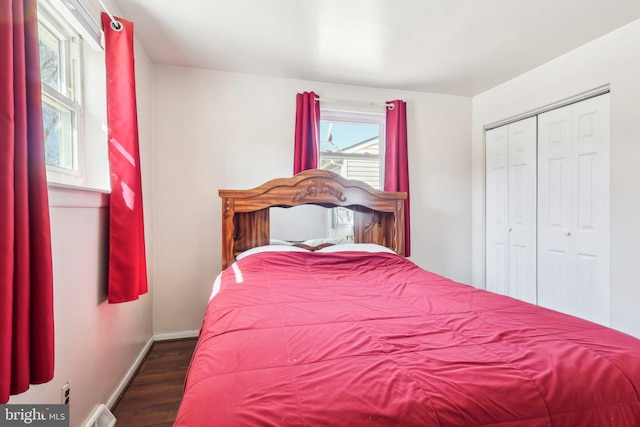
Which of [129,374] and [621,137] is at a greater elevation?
[621,137]

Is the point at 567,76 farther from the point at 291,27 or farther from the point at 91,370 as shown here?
the point at 91,370

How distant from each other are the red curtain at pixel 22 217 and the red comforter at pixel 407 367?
17.4 inches

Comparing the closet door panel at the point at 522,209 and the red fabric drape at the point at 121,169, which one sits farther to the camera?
the closet door panel at the point at 522,209

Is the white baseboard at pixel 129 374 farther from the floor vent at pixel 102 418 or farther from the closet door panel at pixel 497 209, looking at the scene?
the closet door panel at pixel 497 209

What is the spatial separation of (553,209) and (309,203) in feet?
6.82

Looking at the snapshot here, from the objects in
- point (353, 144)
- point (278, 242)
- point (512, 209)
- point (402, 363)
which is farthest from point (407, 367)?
point (512, 209)

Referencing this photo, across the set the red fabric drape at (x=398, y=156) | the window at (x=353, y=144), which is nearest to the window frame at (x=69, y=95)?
the window at (x=353, y=144)

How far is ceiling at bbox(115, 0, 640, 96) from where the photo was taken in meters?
1.85

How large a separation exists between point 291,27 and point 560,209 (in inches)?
101

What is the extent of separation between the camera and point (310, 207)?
113 inches

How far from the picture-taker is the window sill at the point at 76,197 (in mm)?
1185

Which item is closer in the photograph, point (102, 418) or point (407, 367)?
point (407, 367)

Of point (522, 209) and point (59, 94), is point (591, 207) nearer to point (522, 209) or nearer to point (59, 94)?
point (522, 209)

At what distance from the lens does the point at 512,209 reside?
9.64 feet
